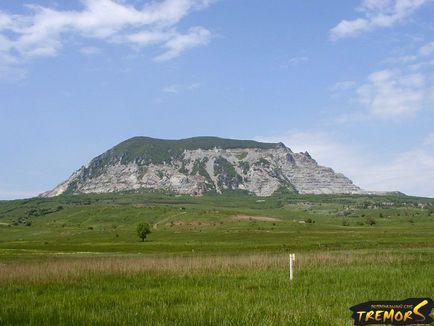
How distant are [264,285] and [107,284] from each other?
7408 millimetres

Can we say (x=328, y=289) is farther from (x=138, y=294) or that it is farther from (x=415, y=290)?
(x=138, y=294)

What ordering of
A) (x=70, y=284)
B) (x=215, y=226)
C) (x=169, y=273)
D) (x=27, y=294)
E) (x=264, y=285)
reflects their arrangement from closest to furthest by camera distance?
1. (x=27, y=294)
2. (x=264, y=285)
3. (x=70, y=284)
4. (x=169, y=273)
5. (x=215, y=226)

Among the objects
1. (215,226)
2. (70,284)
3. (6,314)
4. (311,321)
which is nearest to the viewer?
(311,321)

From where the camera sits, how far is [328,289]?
20.7 meters

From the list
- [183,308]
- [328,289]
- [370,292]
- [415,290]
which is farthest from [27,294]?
[415,290]
